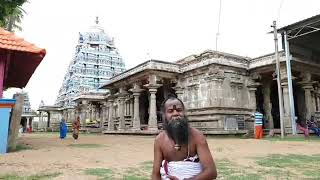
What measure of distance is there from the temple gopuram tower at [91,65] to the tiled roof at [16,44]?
37478 mm

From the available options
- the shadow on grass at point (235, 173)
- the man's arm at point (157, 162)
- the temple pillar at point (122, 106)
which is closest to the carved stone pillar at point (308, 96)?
the temple pillar at point (122, 106)

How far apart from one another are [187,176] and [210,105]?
1617 centimetres

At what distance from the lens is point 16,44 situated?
28.6ft

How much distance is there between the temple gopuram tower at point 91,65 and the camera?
48.3 m

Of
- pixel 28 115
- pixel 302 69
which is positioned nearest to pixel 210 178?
pixel 302 69

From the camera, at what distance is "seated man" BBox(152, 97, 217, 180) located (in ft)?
7.84

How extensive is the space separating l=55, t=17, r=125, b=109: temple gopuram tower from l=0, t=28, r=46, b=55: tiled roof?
123 feet

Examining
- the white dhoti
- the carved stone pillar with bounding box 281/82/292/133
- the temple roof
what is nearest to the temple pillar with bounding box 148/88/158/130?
the carved stone pillar with bounding box 281/82/292/133

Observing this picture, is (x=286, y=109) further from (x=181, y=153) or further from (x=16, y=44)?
(x=181, y=153)

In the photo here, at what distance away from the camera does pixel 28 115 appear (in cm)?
5756

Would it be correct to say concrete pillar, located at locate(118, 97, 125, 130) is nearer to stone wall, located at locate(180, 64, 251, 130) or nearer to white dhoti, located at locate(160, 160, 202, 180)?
stone wall, located at locate(180, 64, 251, 130)

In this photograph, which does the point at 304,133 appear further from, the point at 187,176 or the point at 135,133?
the point at 187,176

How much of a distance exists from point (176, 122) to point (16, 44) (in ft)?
25.3

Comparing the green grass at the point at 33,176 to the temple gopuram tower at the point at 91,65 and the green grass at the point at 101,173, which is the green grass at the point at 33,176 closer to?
the green grass at the point at 101,173
